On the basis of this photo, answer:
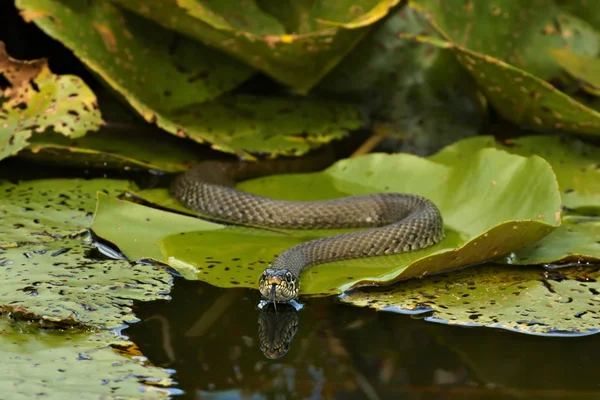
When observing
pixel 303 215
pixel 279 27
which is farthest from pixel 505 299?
pixel 279 27

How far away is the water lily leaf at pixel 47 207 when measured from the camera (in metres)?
4.04

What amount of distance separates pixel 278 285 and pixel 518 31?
2.93 metres

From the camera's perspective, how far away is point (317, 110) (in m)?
6.18

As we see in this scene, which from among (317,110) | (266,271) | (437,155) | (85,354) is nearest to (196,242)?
(266,271)

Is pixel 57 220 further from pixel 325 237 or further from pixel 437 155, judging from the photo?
pixel 437 155

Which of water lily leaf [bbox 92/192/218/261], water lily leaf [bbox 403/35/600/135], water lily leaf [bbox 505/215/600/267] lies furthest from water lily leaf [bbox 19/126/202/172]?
water lily leaf [bbox 505/215/600/267]

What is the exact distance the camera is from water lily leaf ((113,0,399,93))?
192 inches

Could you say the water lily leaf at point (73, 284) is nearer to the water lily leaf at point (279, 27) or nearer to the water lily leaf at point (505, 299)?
the water lily leaf at point (505, 299)

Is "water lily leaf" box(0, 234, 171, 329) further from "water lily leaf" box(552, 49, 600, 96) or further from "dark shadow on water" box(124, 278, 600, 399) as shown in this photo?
"water lily leaf" box(552, 49, 600, 96)

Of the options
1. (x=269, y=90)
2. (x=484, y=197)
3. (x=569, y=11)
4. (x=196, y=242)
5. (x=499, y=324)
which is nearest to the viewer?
(x=499, y=324)

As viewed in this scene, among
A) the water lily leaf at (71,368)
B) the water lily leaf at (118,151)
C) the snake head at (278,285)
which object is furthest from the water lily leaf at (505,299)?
the water lily leaf at (118,151)

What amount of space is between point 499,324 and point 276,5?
2901mm

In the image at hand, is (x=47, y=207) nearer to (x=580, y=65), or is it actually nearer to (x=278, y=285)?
(x=278, y=285)

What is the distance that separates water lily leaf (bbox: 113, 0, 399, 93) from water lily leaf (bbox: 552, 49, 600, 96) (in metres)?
1.11
